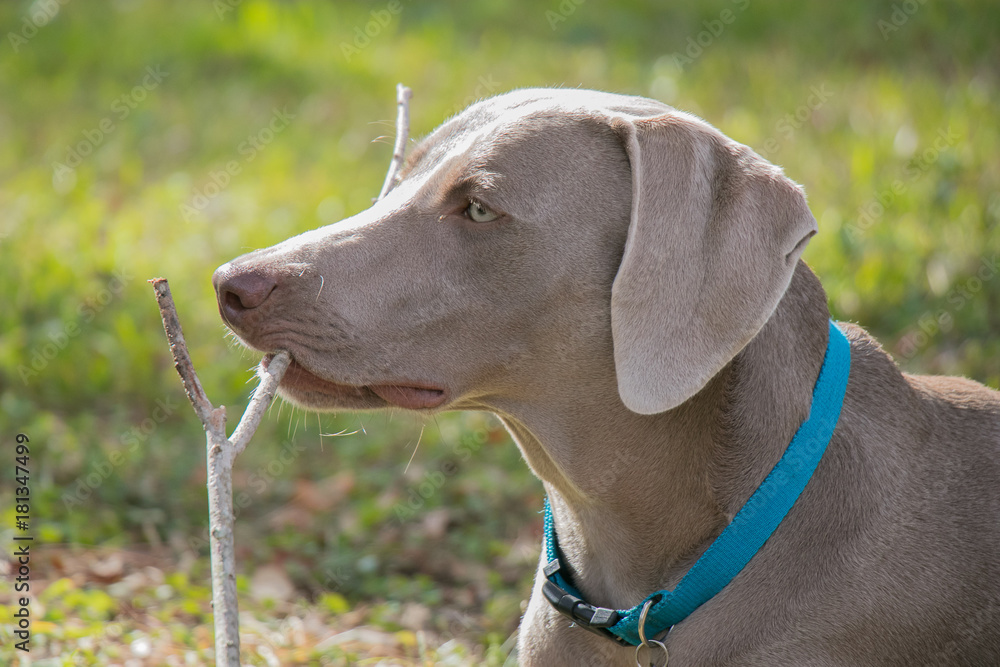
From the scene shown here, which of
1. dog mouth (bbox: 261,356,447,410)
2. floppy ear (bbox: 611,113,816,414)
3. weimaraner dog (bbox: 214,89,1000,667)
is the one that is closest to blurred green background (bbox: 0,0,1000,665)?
dog mouth (bbox: 261,356,447,410)

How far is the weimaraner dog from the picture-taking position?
2236 millimetres

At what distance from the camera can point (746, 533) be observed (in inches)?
89.7

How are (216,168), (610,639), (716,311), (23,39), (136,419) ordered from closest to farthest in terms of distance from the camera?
(716,311)
(610,639)
(136,419)
(216,168)
(23,39)

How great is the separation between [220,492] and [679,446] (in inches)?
40.4

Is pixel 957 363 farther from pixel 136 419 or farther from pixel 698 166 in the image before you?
pixel 136 419

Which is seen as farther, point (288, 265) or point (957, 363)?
point (957, 363)

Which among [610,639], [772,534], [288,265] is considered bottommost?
[610,639]

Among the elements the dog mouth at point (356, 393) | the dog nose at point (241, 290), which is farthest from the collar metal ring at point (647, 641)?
the dog nose at point (241, 290)

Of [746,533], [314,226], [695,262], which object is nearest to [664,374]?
[695,262]

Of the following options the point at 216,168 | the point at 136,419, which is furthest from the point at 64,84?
the point at 136,419

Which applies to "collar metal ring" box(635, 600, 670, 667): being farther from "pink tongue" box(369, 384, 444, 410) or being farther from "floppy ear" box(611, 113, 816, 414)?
"pink tongue" box(369, 384, 444, 410)

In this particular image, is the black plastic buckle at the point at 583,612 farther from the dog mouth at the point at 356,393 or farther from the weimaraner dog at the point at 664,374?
the dog mouth at the point at 356,393

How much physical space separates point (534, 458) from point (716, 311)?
0.63m

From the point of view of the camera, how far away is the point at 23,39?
8.27 meters
